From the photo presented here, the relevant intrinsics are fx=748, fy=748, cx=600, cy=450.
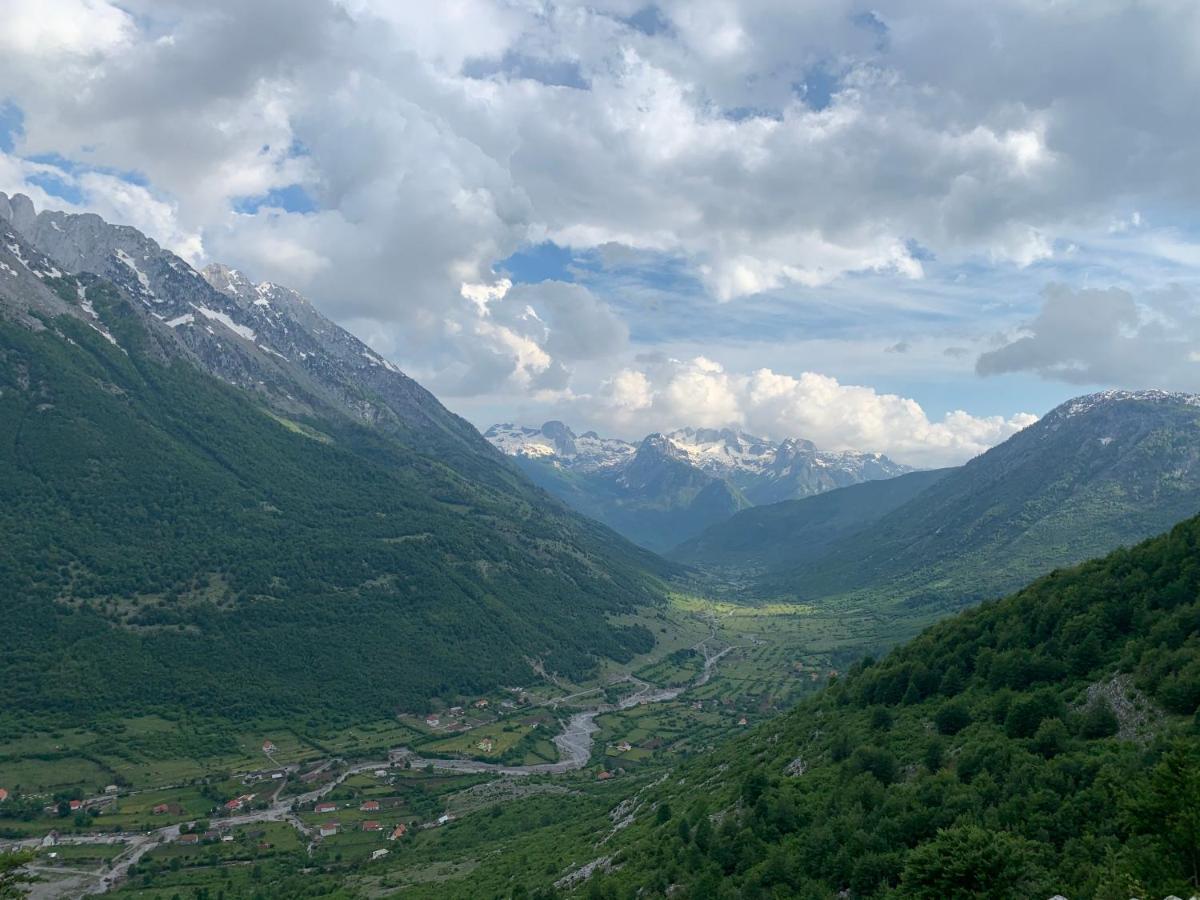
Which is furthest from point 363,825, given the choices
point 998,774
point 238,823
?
point 998,774

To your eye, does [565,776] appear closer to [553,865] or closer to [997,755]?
[553,865]

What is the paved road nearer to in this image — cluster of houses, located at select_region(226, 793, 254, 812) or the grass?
cluster of houses, located at select_region(226, 793, 254, 812)

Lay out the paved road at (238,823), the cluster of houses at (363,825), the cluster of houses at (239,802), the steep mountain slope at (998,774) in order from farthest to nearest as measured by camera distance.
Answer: the cluster of houses at (239,802), the cluster of houses at (363,825), the paved road at (238,823), the steep mountain slope at (998,774)

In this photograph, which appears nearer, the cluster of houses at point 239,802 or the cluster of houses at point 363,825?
the cluster of houses at point 363,825

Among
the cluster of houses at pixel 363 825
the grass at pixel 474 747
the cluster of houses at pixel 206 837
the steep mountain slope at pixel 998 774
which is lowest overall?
the grass at pixel 474 747

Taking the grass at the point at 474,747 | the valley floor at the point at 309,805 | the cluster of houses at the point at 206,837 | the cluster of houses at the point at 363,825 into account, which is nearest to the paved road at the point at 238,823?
the valley floor at the point at 309,805

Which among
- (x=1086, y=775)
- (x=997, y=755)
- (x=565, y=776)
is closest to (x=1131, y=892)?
(x=1086, y=775)

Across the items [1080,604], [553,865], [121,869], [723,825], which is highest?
[1080,604]

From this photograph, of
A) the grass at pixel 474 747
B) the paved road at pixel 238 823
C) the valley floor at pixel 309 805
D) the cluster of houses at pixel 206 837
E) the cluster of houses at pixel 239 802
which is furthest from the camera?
the grass at pixel 474 747

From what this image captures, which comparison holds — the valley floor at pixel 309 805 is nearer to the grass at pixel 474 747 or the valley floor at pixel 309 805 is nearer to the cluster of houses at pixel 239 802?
the cluster of houses at pixel 239 802
